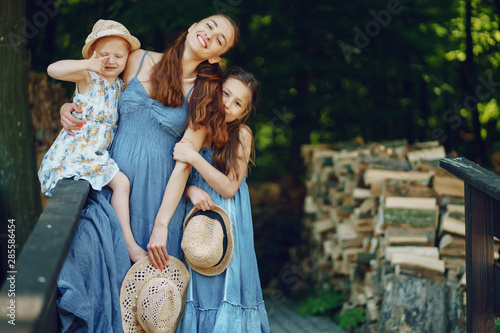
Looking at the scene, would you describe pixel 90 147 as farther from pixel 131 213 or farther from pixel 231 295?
pixel 231 295

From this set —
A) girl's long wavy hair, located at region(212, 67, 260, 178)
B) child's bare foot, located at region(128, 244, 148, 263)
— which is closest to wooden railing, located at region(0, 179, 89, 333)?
child's bare foot, located at region(128, 244, 148, 263)

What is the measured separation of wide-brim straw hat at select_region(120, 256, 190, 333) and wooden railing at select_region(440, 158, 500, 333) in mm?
1374

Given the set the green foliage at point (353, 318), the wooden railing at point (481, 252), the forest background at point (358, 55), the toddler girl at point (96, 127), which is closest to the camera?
the wooden railing at point (481, 252)

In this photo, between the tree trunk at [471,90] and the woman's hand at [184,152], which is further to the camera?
the tree trunk at [471,90]

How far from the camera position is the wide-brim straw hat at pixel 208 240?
Answer: 2674 millimetres

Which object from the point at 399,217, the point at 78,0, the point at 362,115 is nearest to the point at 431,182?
the point at 399,217

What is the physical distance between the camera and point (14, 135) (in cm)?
408

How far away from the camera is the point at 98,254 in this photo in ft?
7.98

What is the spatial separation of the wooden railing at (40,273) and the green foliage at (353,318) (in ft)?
9.88

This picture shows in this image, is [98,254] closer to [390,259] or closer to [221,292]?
[221,292]

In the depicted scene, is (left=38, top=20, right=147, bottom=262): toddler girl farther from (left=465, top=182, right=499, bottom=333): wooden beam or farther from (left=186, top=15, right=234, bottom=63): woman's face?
(left=465, top=182, right=499, bottom=333): wooden beam

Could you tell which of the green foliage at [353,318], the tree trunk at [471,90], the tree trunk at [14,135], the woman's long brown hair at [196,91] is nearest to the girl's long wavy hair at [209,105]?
the woman's long brown hair at [196,91]

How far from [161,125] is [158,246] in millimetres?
610

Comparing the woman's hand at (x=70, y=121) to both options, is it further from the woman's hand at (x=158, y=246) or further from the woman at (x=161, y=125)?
the woman's hand at (x=158, y=246)
